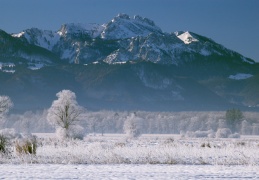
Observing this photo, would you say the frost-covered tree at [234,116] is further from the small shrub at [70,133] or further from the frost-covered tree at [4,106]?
the frost-covered tree at [4,106]

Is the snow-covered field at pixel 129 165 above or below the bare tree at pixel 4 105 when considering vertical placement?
below

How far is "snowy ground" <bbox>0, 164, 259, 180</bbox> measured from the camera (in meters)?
27.1

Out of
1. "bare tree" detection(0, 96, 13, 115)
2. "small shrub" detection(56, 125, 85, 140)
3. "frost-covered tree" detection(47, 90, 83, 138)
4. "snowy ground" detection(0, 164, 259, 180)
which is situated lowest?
"snowy ground" detection(0, 164, 259, 180)

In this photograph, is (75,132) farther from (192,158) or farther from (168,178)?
(168,178)

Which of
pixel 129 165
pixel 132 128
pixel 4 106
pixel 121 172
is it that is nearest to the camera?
pixel 121 172

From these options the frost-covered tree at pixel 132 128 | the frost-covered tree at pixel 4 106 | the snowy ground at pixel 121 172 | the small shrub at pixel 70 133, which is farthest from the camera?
the frost-covered tree at pixel 132 128

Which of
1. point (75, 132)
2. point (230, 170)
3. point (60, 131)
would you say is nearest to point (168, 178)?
point (230, 170)

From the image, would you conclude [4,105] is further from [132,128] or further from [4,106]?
[132,128]

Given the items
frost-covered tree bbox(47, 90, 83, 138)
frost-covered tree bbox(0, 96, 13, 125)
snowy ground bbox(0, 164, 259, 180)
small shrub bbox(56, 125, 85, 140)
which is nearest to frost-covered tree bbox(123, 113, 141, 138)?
small shrub bbox(56, 125, 85, 140)

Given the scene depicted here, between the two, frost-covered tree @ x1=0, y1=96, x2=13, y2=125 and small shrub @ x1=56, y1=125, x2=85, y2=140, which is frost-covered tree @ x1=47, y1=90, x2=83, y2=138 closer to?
small shrub @ x1=56, y1=125, x2=85, y2=140

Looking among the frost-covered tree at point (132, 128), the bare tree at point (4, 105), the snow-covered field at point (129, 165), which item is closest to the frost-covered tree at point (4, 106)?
the bare tree at point (4, 105)

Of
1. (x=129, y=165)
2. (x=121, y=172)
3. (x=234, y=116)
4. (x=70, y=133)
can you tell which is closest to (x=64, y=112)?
(x=70, y=133)

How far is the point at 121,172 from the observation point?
95.7 feet

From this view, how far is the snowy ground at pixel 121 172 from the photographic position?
27.1m
